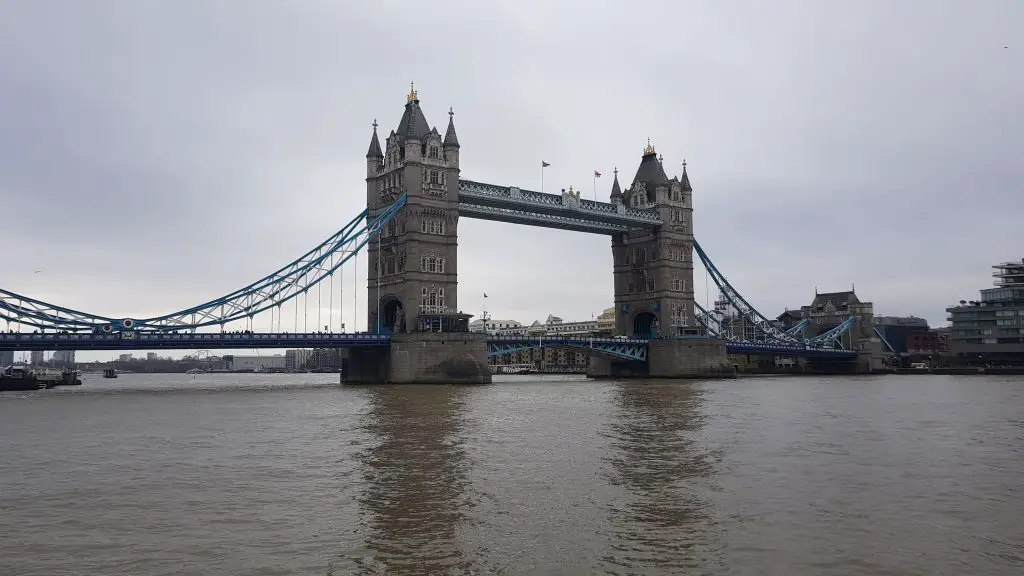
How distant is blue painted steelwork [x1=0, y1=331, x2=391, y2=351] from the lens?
68.6m

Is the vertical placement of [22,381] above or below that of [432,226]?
below

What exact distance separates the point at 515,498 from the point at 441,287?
6639cm

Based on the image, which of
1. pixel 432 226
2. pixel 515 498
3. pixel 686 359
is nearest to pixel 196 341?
pixel 432 226

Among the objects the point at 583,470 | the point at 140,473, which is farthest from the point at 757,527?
the point at 140,473

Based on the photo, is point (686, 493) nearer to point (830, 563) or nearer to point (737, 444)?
point (830, 563)

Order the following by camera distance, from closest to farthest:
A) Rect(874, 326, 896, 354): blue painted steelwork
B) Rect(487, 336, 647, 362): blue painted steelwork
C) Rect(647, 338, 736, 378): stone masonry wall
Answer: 1. Rect(487, 336, 647, 362): blue painted steelwork
2. Rect(647, 338, 736, 378): stone masonry wall
3. Rect(874, 326, 896, 354): blue painted steelwork

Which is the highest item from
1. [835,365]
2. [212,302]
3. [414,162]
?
[414,162]

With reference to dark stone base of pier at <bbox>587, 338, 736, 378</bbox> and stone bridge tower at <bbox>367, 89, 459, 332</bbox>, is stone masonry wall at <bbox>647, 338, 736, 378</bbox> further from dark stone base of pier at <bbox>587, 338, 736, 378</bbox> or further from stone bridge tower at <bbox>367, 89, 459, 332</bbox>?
stone bridge tower at <bbox>367, 89, 459, 332</bbox>

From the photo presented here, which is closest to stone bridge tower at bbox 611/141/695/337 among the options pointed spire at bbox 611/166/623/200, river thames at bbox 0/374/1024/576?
pointed spire at bbox 611/166/623/200

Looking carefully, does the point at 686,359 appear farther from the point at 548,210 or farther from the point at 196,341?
the point at 196,341

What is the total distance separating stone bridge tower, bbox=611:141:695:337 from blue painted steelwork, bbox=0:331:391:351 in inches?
1677

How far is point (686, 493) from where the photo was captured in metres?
17.9

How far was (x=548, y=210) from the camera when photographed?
307 feet

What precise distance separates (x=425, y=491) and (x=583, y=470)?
16.6 ft
